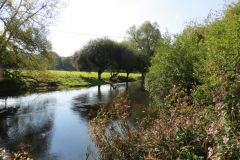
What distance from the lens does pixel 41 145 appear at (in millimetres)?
16891

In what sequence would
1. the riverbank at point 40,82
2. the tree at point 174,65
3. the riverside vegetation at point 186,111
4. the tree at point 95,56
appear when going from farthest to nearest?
the tree at point 95,56 → the riverbank at point 40,82 → the tree at point 174,65 → the riverside vegetation at point 186,111

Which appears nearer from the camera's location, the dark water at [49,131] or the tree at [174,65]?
the dark water at [49,131]

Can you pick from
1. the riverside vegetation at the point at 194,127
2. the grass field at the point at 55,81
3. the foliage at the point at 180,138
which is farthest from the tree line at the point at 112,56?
the foliage at the point at 180,138

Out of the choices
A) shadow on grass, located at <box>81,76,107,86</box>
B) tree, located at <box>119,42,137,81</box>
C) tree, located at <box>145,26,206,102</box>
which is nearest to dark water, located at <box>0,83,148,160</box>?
tree, located at <box>145,26,206,102</box>

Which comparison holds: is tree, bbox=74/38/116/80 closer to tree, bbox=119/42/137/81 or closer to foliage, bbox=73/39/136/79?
foliage, bbox=73/39/136/79

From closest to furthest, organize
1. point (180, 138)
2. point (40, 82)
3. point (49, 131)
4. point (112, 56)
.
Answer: point (180, 138) → point (49, 131) → point (40, 82) → point (112, 56)

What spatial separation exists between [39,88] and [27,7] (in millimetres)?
18099

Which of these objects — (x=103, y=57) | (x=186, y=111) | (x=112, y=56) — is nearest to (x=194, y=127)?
(x=186, y=111)

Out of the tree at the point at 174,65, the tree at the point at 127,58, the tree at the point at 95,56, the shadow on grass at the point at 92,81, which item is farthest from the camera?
the tree at the point at 127,58

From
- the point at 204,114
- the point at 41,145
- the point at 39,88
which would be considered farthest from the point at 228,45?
the point at 39,88

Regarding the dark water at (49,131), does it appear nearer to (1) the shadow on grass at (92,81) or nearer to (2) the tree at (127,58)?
(1) the shadow on grass at (92,81)

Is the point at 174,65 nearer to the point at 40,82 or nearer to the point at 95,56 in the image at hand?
the point at 40,82

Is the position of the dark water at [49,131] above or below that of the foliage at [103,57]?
below

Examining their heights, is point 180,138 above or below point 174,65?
below
